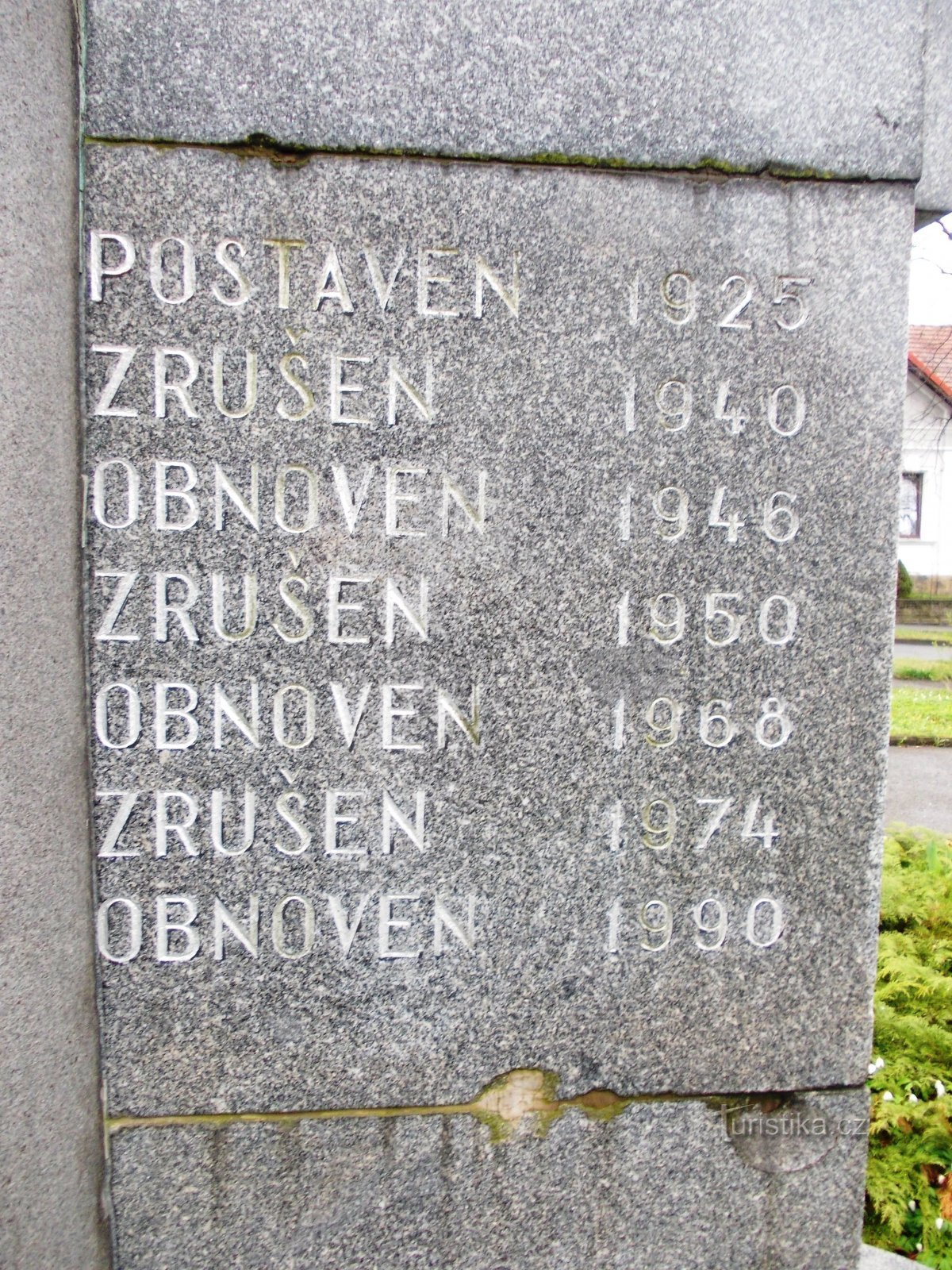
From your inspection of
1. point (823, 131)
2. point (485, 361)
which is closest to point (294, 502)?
point (485, 361)

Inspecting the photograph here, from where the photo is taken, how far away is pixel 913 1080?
261cm

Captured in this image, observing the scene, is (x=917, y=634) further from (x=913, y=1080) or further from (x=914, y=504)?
(x=913, y=1080)

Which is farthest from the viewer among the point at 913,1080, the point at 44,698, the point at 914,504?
the point at 914,504

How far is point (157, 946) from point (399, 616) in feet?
3.04

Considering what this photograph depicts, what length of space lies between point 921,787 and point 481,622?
5.94 metres

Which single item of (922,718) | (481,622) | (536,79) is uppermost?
(536,79)

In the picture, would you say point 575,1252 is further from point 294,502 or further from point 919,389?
point 919,389

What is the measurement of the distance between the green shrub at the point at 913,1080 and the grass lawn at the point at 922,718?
3.62 meters

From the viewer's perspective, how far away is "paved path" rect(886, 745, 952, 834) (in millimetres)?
5727

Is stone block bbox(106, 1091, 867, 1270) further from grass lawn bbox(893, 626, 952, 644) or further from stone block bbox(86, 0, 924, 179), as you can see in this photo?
grass lawn bbox(893, 626, 952, 644)

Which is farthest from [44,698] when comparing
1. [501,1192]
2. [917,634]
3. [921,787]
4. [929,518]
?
[929,518]

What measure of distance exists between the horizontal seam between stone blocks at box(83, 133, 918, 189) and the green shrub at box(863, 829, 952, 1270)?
2348 millimetres

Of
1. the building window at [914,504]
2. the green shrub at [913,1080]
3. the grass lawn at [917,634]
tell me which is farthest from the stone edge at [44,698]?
the building window at [914,504]

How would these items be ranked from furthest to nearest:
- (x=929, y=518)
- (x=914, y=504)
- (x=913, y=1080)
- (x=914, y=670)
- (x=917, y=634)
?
(x=914, y=504)
(x=929, y=518)
(x=917, y=634)
(x=914, y=670)
(x=913, y=1080)
